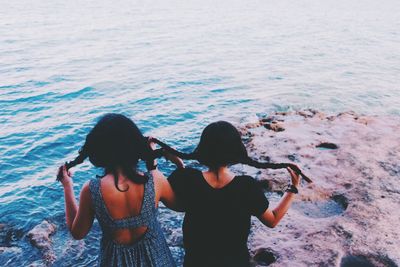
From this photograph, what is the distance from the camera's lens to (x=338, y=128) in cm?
1187

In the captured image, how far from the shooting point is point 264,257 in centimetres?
582

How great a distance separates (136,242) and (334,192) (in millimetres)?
5651

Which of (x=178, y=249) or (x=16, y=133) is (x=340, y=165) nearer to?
(x=178, y=249)

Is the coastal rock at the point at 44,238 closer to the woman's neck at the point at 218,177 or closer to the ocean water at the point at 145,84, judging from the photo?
the ocean water at the point at 145,84

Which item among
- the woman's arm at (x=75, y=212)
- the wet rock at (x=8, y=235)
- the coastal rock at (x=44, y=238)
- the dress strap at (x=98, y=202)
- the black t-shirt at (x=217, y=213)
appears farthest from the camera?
the wet rock at (x=8, y=235)

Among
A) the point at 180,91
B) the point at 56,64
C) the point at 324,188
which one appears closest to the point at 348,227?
the point at 324,188

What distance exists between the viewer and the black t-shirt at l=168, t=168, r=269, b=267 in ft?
10.5

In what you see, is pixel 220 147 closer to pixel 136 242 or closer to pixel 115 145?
pixel 115 145

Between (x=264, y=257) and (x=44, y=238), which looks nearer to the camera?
(x=264, y=257)

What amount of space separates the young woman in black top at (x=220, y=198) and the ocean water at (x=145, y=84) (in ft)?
10.1

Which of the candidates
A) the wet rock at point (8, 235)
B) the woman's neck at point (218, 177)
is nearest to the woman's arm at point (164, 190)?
the woman's neck at point (218, 177)

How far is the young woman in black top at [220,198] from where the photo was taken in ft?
10.3

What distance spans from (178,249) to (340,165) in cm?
478

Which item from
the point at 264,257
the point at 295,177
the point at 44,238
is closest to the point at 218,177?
the point at 295,177
